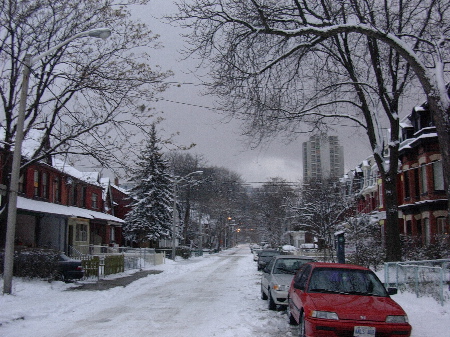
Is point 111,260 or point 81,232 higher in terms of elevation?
point 81,232

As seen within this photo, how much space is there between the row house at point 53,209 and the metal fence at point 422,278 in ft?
47.1

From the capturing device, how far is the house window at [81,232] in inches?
1520

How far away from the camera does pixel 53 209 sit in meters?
30.2

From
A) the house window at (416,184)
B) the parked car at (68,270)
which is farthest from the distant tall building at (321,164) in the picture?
the parked car at (68,270)

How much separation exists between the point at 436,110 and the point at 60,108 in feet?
42.6

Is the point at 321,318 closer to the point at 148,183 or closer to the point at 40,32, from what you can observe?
the point at 40,32

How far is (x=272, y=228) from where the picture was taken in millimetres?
65625

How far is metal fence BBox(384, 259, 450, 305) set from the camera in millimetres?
11623

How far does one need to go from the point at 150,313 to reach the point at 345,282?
5.36 meters

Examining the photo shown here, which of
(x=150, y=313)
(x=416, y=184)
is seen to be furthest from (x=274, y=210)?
(x=150, y=313)

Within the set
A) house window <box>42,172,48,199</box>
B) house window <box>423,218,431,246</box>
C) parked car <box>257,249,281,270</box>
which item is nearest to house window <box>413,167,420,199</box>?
house window <box>423,218,431,246</box>

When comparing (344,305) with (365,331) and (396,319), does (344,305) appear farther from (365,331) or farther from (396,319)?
(396,319)

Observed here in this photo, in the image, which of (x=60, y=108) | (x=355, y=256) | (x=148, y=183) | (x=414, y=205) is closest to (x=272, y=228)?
(x=148, y=183)

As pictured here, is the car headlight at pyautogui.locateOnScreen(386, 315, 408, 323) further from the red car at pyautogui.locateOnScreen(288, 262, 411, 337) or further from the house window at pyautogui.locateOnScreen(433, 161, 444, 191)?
the house window at pyautogui.locateOnScreen(433, 161, 444, 191)
